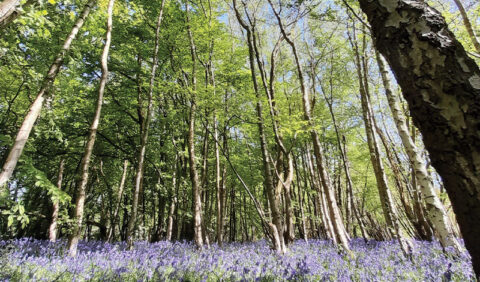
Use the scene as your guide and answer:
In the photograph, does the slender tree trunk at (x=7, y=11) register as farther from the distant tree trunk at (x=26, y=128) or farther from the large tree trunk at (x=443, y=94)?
the large tree trunk at (x=443, y=94)

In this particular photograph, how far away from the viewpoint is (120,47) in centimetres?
1011

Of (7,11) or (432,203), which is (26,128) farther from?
(432,203)

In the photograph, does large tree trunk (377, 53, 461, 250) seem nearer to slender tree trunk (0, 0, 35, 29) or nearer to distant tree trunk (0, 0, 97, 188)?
slender tree trunk (0, 0, 35, 29)

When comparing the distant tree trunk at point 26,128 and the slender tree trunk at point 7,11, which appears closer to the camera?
the slender tree trunk at point 7,11

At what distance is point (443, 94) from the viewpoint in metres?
1.08

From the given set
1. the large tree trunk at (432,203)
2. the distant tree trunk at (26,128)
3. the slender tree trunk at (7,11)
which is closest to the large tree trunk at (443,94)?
the slender tree trunk at (7,11)

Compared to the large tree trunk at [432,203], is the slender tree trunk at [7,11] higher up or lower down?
higher up

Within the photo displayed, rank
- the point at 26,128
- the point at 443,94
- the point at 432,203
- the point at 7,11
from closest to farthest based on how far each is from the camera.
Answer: the point at 443,94 → the point at 7,11 → the point at 26,128 → the point at 432,203

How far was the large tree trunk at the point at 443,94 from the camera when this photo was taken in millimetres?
1011

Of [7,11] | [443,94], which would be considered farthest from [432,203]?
[7,11]

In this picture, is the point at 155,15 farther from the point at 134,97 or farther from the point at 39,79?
the point at 39,79

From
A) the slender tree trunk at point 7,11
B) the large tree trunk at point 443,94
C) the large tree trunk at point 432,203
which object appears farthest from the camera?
the large tree trunk at point 432,203

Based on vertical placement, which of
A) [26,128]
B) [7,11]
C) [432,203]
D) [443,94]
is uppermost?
[7,11]

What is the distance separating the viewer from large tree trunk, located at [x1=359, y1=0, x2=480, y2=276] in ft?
3.32
